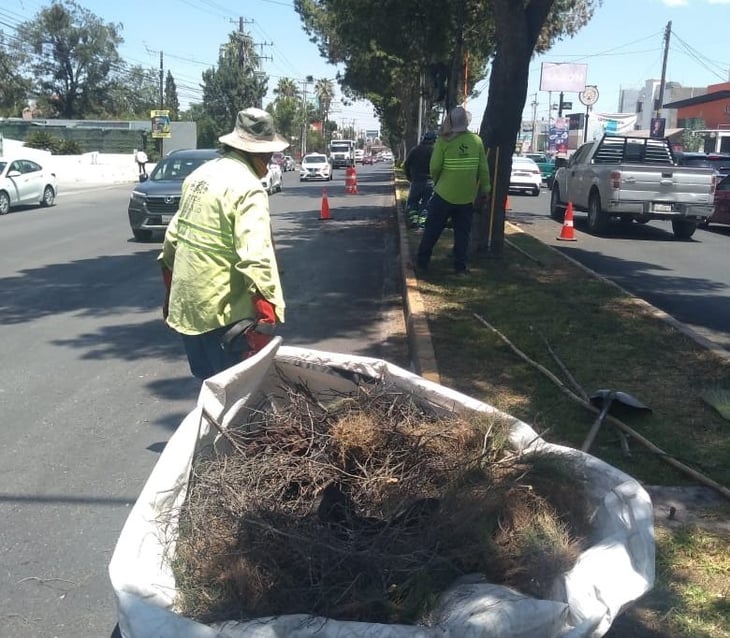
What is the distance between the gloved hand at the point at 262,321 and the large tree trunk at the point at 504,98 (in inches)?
314

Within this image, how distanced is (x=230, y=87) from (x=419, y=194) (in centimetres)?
6513

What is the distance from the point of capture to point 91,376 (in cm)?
728

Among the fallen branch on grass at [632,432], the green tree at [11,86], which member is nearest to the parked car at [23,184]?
the fallen branch on grass at [632,432]

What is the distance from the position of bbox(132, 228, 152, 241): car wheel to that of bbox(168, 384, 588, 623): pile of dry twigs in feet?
42.6

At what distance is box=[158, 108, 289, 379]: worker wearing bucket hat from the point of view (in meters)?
3.89

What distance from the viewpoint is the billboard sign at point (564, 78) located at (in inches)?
2148

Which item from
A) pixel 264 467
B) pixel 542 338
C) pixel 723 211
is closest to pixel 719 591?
pixel 264 467

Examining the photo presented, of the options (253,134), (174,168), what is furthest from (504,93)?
(174,168)

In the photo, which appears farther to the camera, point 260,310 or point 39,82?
point 39,82

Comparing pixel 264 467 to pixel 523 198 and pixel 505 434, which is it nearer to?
pixel 505 434

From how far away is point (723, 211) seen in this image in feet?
64.6

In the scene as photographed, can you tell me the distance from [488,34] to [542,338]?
57.0 ft

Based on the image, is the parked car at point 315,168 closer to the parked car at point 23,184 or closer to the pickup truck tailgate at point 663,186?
the parked car at point 23,184

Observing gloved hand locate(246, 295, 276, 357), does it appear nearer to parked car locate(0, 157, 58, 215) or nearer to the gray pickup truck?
the gray pickup truck
